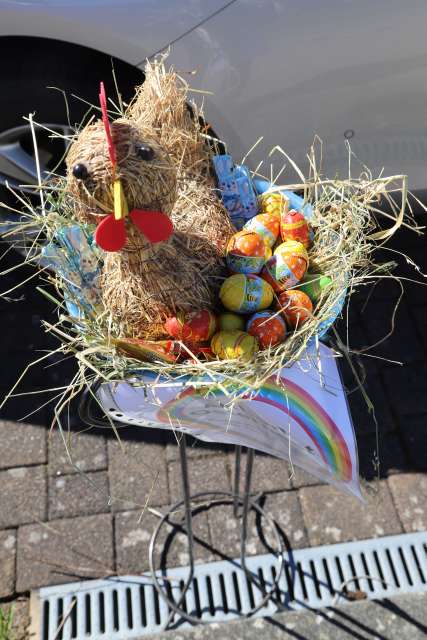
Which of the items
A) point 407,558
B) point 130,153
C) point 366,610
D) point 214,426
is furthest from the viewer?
point 407,558

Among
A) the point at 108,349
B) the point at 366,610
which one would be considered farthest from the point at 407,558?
the point at 108,349

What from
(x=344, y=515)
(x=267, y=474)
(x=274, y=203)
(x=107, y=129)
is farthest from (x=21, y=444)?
(x=107, y=129)

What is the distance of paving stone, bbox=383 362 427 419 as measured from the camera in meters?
2.83

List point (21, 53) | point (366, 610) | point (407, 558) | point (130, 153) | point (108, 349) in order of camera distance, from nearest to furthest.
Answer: point (130, 153), point (108, 349), point (366, 610), point (407, 558), point (21, 53)

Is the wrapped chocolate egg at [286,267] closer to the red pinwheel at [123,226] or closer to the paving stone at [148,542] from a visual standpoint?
the red pinwheel at [123,226]

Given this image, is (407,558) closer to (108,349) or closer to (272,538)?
(272,538)

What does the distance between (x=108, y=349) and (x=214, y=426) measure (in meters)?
0.36

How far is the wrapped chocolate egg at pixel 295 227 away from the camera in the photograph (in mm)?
1629

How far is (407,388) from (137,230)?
6.39ft

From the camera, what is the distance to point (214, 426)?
1557 mm

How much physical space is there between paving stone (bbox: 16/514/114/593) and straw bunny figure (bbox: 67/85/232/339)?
1.28 meters

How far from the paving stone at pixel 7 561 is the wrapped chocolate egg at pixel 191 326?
1451 mm

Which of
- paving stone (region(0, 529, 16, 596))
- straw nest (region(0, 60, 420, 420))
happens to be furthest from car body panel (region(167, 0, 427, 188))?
paving stone (region(0, 529, 16, 596))

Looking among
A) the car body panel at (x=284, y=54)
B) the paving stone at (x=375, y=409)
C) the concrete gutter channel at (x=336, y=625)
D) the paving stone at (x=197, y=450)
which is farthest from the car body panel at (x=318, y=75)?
the concrete gutter channel at (x=336, y=625)
